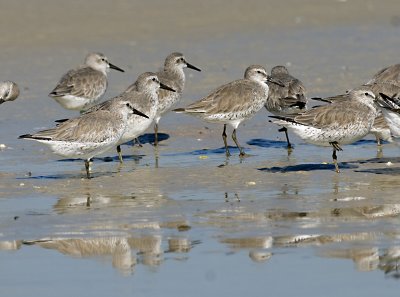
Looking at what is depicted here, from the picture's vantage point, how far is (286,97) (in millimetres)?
16484

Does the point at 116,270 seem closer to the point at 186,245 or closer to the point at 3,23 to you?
the point at 186,245

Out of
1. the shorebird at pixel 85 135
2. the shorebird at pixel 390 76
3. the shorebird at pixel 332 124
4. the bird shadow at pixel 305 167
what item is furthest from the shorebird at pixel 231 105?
the shorebird at pixel 390 76

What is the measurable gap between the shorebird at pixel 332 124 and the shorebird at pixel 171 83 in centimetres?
325

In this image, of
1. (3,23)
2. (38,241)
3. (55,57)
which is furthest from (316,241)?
(3,23)

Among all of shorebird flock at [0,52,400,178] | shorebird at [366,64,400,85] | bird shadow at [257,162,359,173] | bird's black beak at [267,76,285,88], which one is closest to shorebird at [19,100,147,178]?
shorebird flock at [0,52,400,178]

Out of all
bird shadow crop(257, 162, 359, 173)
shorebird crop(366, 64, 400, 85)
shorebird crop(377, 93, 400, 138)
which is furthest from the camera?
shorebird crop(366, 64, 400, 85)

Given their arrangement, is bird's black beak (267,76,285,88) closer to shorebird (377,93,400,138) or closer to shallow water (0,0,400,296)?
shallow water (0,0,400,296)

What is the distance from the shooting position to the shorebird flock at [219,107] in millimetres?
13898

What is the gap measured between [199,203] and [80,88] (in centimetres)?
664

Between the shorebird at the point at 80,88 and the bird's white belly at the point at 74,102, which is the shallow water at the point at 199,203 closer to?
the bird's white belly at the point at 74,102

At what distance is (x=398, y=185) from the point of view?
12.8 m

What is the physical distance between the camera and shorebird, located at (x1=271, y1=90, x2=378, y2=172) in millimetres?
13891

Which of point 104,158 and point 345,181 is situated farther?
point 104,158

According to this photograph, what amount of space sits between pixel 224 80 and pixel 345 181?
307 inches
